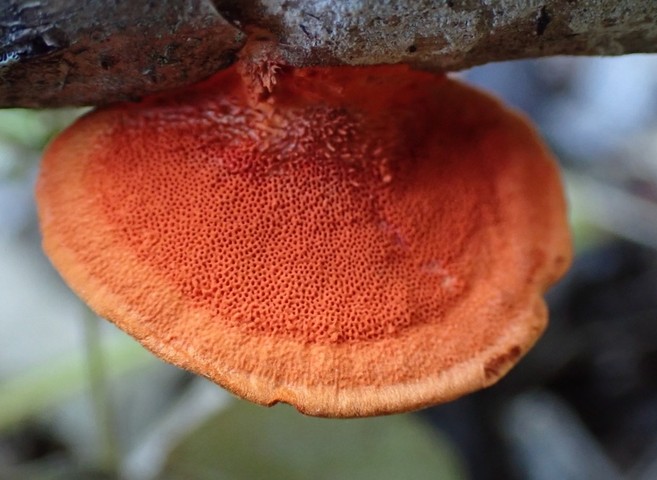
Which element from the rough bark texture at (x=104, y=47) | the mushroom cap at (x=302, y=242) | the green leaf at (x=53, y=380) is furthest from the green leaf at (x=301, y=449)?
the rough bark texture at (x=104, y=47)

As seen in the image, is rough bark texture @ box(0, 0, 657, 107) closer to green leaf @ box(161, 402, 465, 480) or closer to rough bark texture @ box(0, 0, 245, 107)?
rough bark texture @ box(0, 0, 245, 107)

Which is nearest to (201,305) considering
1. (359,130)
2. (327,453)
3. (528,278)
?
(359,130)

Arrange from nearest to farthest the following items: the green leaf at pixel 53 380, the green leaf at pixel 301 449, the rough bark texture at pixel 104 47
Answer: the rough bark texture at pixel 104 47
the green leaf at pixel 301 449
the green leaf at pixel 53 380

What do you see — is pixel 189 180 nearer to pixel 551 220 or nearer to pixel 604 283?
pixel 551 220

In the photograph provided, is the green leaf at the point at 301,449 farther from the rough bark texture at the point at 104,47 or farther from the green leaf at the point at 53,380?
the rough bark texture at the point at 104,47

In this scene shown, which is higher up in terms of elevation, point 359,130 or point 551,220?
point 359,130

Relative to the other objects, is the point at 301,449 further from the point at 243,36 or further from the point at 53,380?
the point at 243,36
